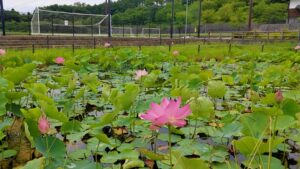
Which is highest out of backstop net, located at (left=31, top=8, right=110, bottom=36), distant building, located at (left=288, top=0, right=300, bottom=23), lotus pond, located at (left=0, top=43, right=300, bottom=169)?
distant building, located at (left=288, top=0, right=300, bottom=23)

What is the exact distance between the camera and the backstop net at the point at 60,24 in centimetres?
1695

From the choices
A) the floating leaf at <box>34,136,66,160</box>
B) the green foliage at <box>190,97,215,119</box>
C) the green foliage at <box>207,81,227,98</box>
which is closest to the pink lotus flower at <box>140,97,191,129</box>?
the floating leaf at <box>34,136,66,160</box>

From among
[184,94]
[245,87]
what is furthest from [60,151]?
[245,87]

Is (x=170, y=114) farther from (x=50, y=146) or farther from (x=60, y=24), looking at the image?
(x=60, y=24)

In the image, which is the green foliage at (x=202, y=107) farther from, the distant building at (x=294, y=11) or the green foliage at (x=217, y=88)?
the distant building at (x=294, y=11)

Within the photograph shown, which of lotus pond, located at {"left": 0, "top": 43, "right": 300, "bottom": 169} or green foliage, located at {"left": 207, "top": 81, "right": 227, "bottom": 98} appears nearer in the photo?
lotus pond, located at {"left": 0, "top": 43, "right": 300, "bottom": 169}

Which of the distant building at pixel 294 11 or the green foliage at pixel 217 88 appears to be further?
the distant building at pixel 294 11

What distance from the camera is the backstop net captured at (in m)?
17.0

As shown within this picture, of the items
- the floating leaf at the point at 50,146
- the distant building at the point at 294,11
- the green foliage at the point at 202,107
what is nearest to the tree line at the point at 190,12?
the distant building at the point at 294,11

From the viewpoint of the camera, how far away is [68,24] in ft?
62.7

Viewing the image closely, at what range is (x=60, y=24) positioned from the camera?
17984 millimetres

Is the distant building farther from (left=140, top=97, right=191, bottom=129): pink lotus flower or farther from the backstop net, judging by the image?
(left=140, top=97, right=191, bottom=129): pink lotus flower

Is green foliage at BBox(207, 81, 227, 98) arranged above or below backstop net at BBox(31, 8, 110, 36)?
below

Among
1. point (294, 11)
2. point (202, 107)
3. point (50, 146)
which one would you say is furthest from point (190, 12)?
point (50, 146)
